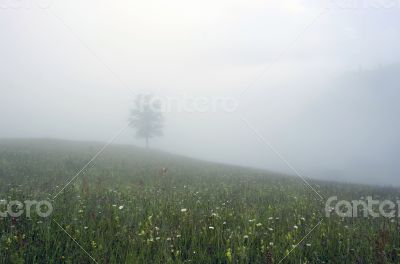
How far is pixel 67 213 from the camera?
6395 millimetres

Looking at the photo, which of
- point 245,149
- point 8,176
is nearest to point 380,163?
point 245,149

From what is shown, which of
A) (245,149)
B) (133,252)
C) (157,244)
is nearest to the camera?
(133,252)

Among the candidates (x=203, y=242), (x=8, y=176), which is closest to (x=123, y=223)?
(x=203, y=242)

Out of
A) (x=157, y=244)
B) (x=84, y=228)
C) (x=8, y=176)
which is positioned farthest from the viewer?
(x=8, y=176)

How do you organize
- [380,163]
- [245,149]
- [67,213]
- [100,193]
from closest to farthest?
[67,213]
[100,193]
[380,163]
[245,149]

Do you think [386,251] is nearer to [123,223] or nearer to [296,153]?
[123,223]

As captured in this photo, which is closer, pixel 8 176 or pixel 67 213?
pixel 67 213

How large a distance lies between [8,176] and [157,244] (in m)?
11.0

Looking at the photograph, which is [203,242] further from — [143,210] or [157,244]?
[143,210]

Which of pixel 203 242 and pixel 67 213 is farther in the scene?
pixel 67 213

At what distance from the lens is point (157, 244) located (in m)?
4.89

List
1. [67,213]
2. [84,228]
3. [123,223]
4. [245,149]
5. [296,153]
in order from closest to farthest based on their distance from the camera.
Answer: [84,228], [123,223], [67,213], [296,153], [245,149]

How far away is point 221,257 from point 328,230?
2.51 m

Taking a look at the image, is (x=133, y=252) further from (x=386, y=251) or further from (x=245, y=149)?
(x=245, y=149)
